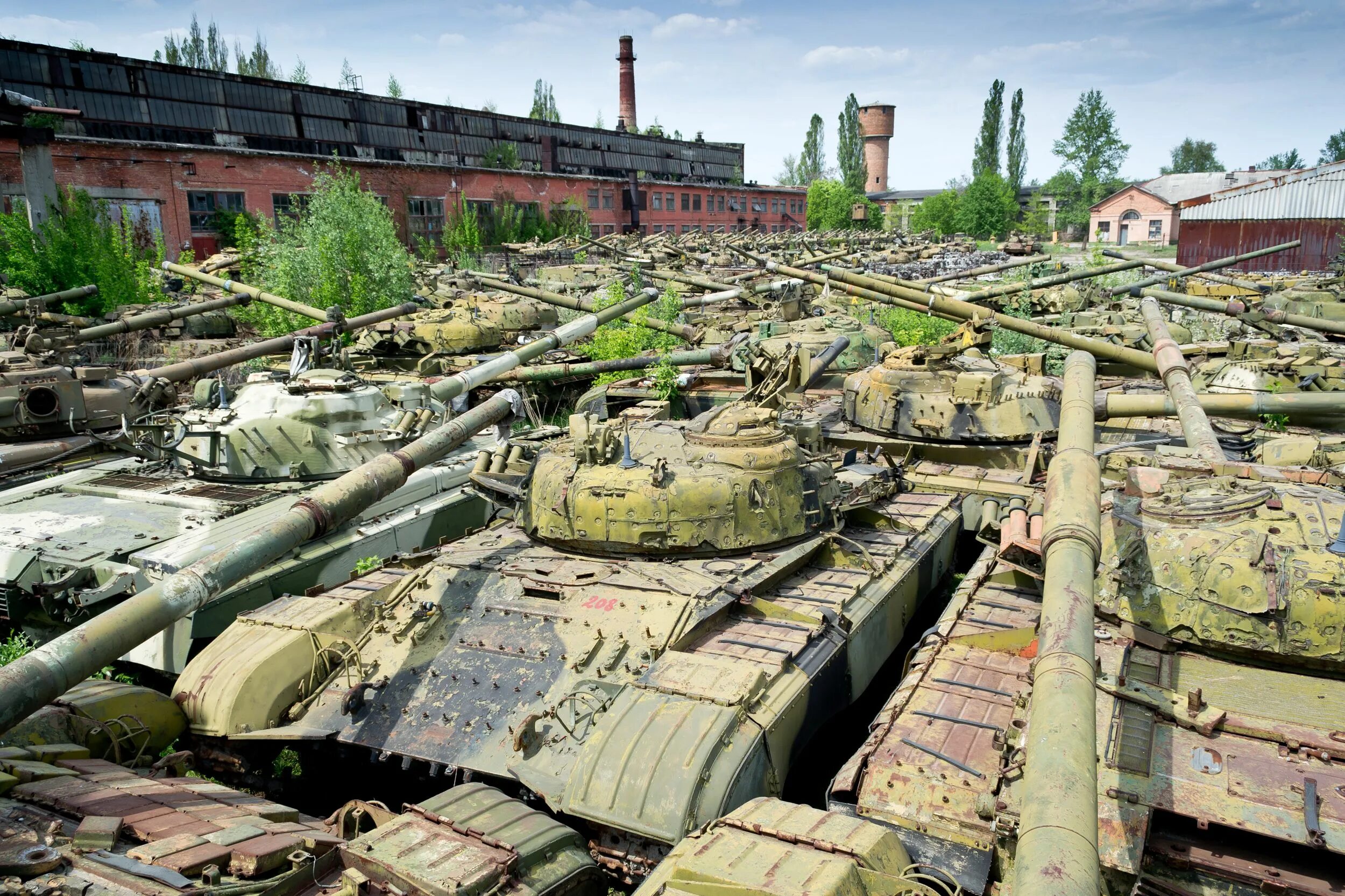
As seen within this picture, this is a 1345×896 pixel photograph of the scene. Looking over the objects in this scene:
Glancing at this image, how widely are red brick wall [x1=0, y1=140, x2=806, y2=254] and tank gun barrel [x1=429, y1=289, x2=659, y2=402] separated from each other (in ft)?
82.7

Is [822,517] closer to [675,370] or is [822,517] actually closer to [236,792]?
[236,792]

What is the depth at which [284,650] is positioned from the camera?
28.5 feet

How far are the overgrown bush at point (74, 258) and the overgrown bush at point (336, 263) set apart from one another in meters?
3.50

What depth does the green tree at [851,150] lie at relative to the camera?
9150 cm

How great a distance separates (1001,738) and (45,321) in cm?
1913

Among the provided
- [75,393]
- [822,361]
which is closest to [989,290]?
[822,361]

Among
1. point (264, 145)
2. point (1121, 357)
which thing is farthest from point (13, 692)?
point (264, 145)

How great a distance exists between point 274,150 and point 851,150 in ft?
207

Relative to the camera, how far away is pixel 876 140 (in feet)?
317

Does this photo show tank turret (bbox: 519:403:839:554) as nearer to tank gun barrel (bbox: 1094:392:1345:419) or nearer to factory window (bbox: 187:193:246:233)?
tank gun barrel (bbox: 1094:392:1345:419)

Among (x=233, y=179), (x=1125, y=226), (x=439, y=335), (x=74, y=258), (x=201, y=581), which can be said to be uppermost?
(x=233, y=179)

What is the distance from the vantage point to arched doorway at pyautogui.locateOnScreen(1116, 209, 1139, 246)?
238 ft

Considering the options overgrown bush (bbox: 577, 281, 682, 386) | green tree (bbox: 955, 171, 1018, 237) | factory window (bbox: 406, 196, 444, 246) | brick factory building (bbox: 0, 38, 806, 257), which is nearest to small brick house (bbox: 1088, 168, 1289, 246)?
green tree (bbox: 955, 171, 1018, 237)

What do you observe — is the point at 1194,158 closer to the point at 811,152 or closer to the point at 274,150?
the point at 811,152
